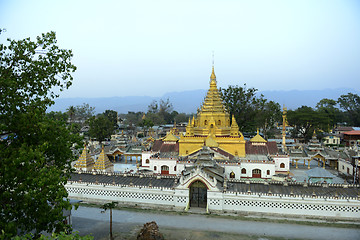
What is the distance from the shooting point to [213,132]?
34.9 m

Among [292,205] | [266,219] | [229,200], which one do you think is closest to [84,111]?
[229,200]

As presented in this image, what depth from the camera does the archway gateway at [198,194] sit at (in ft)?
73.6

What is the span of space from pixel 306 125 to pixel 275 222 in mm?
44757

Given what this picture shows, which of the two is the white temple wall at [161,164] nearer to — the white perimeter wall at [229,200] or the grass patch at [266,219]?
the white perimeter wall at [229,200]

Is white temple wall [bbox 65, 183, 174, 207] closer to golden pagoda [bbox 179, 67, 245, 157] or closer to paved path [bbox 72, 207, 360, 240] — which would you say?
paved path [bbox 72, 207, 360, 240]

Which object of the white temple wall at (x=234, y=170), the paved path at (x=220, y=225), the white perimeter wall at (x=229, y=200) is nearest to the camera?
the paved path at (x=220, y=225)

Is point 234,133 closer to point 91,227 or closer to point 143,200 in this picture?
point 143,200

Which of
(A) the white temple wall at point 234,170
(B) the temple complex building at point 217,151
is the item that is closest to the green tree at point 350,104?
(B) the temple complex building at point 217,151

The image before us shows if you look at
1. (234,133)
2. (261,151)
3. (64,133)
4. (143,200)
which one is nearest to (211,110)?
(234,133)

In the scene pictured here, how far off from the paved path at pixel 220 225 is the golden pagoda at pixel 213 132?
11508mm

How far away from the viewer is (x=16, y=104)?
1186 cm

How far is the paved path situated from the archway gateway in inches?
59.4

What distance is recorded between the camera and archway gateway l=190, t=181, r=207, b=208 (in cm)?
2242

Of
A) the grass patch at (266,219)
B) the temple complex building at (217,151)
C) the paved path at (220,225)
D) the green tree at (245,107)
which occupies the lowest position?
the paved path at (220,225)
